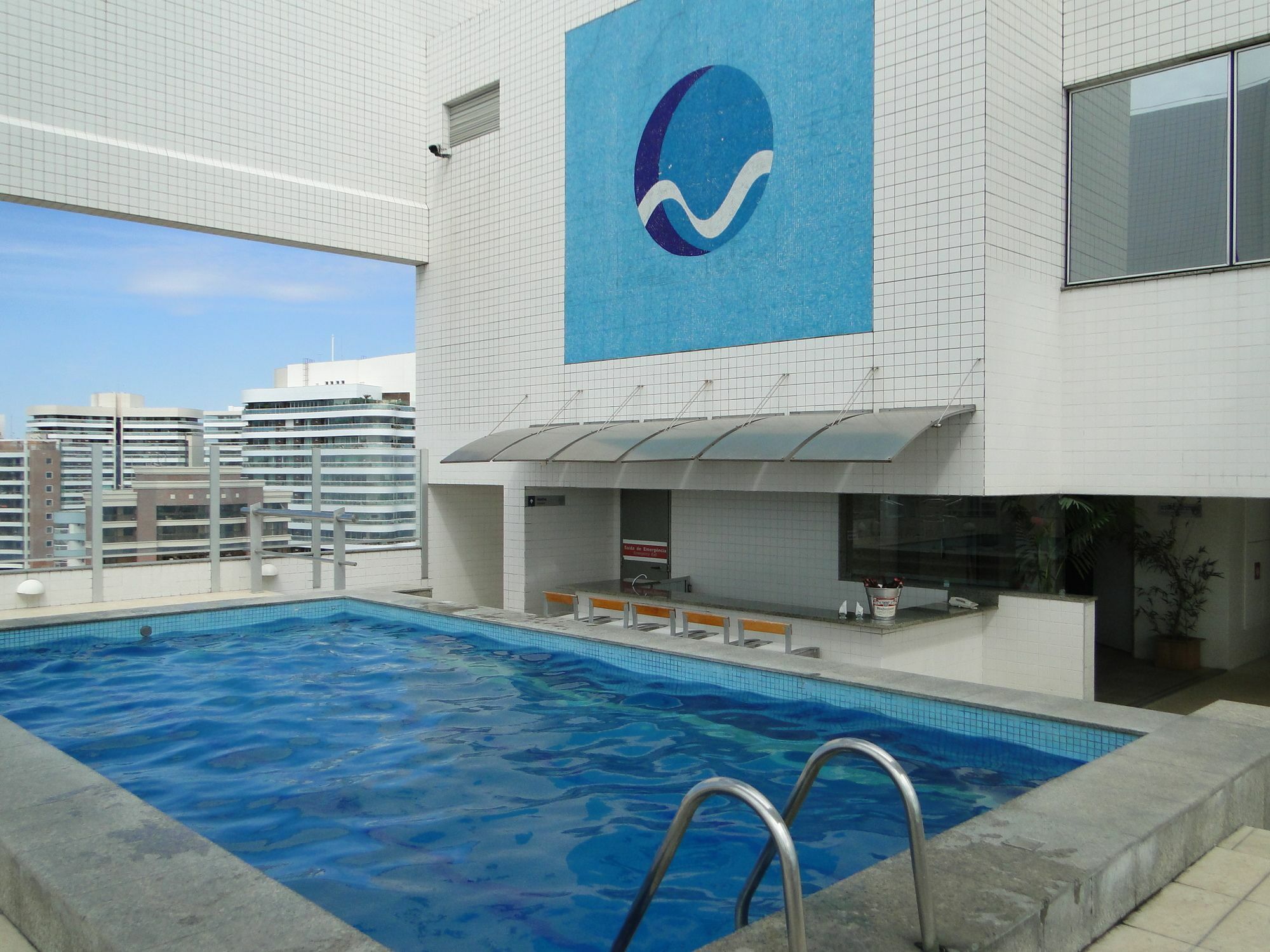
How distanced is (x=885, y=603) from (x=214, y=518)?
7242 millimetres

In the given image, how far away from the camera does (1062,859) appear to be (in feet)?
8.68

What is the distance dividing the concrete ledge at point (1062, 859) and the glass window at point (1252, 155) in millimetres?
3810

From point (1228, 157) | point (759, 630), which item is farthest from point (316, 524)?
point (1228, 157)

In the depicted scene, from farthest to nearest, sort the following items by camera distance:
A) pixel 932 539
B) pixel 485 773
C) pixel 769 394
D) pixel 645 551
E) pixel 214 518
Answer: pixel 645 551, pixel 214 518, pixel 769 394, pixel 932 539, pixel 485 773

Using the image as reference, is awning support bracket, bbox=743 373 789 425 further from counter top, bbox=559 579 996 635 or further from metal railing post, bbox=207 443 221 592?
metal railing post, bbox=207 443 221 592

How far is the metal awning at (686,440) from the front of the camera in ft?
23.5

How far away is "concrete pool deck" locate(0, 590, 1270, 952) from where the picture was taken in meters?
2.26

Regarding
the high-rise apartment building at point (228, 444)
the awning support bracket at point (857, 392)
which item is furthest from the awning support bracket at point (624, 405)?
the high-rise apartment building at point (228, 444)

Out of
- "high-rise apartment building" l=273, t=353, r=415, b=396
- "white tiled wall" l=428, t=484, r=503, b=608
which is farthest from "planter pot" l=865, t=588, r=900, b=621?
"high-rise apartment building" l=273, t=353, r=415, b=396

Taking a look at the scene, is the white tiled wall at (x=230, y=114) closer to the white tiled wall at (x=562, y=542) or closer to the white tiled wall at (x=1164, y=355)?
the white tiled wall at (x=562, y=542)

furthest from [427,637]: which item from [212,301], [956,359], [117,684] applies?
[212,301]

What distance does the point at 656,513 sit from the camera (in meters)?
10.5

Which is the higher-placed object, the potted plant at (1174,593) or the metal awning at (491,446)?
the metal awning at (491,446)

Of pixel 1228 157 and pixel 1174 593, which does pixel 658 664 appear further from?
pixel 1174 593
